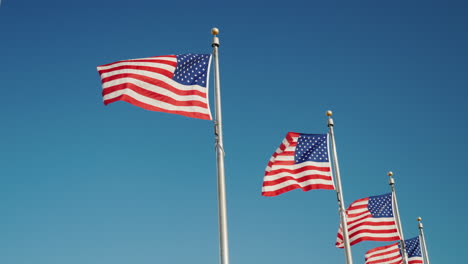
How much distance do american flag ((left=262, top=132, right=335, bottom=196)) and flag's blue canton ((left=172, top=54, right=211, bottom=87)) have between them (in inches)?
247

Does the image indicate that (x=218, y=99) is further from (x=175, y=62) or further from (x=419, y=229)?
(x=419, y=229)

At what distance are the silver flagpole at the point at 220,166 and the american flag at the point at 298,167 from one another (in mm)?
5515

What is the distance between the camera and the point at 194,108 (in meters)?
17.0

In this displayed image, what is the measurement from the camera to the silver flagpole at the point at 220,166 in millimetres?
14831

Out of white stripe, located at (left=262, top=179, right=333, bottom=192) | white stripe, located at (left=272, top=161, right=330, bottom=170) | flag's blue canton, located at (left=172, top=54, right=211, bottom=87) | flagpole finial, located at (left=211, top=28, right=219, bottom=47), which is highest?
flagpole finial, located at (left=211, top=28, right=219, bottom=47)

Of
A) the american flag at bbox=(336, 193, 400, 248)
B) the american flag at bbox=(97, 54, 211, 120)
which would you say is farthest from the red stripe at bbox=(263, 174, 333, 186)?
the american flag at bbox=(336, 193, 400, 248)

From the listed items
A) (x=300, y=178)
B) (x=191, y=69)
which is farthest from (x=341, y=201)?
(x=191, y=69)

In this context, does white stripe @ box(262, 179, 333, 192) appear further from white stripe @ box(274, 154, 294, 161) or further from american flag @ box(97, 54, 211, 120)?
american flag @ box(97, 54, 211, 120)

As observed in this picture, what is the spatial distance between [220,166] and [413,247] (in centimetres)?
3025

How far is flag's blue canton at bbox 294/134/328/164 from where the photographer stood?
905 inches

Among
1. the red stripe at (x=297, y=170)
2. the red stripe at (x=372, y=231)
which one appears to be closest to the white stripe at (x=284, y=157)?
the red stripe at (x=297, y=170)

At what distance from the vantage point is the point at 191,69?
59.5 feet

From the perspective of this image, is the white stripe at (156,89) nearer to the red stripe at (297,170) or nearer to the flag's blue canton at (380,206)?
the red stripe at (297,170)

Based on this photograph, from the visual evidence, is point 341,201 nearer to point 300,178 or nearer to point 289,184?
point 300,178
